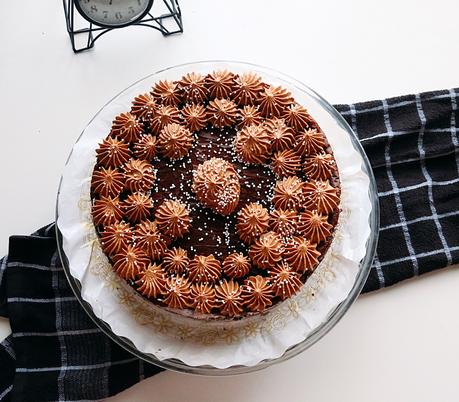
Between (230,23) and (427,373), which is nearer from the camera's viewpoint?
(427,373)

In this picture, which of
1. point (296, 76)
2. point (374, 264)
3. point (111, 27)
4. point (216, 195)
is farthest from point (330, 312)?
point (111, 27)

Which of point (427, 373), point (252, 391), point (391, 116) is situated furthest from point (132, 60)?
point (427, 373)

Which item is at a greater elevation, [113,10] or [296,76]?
[113,10]

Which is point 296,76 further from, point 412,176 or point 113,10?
point 113,10

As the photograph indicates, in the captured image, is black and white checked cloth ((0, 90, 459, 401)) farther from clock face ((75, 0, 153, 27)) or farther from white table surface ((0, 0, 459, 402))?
clock face ((75, 0, 153, 27))

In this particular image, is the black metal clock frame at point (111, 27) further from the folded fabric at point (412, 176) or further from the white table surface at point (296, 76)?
the folded fabric at point (412, 176)

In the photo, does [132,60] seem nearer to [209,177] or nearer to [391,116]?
[209,177]

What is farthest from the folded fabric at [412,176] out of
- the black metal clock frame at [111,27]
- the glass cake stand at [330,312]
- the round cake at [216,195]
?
the black metal clock frame at [111,27]
